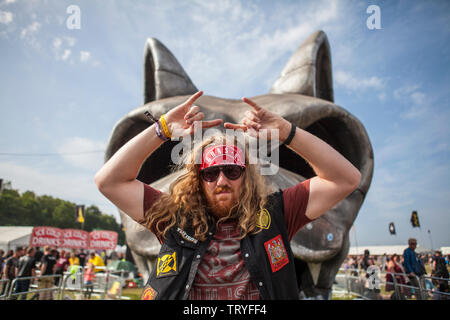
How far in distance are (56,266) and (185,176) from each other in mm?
8582

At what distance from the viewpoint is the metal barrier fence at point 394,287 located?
4403 mm

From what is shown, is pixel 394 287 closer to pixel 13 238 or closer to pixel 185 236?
pixel 185 236

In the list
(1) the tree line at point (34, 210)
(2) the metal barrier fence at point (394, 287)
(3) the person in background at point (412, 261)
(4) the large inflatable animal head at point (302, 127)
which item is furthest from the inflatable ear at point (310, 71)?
(1) the tree line at point (34, 210)

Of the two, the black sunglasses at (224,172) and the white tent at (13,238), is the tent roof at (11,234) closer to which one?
the white tent at (13,238)

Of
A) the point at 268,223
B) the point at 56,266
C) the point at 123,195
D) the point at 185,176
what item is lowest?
the point at 56,266

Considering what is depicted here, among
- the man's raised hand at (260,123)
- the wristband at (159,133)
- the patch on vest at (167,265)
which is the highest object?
the man's raised hand at (260,123)

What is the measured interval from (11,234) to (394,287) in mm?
21444

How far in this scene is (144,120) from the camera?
3768 mm

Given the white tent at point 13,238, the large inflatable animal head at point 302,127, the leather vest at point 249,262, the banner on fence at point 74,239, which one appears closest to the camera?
the leather vest at point 249,262

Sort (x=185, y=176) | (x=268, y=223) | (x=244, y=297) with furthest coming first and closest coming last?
(x=185, y=176), (x=268, y=223), (x=244, y=297)

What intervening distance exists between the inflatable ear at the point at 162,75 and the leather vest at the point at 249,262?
330 cm

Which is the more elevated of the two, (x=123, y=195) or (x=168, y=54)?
(x=168, y=54)
